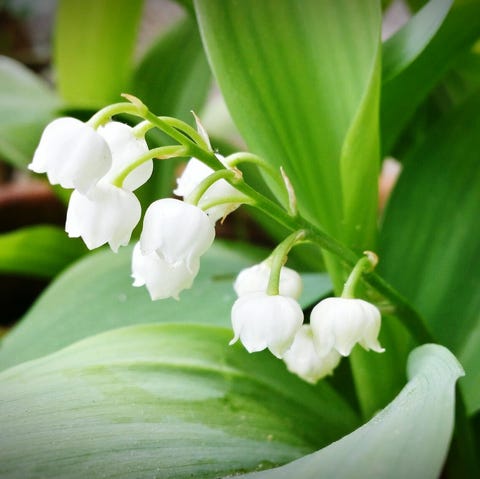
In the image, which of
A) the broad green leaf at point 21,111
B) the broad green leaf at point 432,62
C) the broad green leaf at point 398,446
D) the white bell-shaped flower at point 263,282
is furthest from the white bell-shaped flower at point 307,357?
the broad green leaf at point 21,111

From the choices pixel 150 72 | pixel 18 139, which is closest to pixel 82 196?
pixel 18 139

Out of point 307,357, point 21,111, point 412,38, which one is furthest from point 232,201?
point 21,111

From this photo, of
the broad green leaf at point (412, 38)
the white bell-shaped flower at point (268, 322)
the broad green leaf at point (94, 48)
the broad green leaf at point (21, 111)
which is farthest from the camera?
the broad green leaf at point (94, 48)

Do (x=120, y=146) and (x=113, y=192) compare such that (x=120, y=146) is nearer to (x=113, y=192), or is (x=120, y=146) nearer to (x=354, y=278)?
(x=113, y=192)

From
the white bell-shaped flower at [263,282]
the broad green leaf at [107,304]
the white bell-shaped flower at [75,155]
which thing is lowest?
the broad green leaf at [107,304]

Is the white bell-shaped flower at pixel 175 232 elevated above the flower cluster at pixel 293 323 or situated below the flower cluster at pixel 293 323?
above

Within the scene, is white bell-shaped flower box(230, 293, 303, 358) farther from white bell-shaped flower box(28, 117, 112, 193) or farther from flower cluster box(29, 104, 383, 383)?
white bell-shaped flower box(28, 117, 112, 193)

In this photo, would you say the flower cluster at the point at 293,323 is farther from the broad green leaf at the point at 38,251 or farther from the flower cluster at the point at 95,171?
the broad green leaf at the point at 38,251
